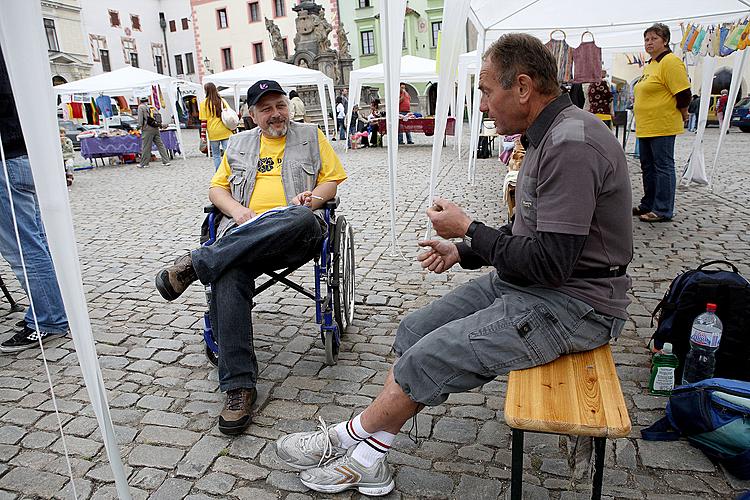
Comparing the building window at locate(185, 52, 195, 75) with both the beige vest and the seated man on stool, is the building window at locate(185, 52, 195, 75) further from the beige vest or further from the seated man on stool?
the seated man on stool

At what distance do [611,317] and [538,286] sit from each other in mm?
286

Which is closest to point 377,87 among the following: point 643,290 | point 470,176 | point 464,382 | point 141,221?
point 470,176

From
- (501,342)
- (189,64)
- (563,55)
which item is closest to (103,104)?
(563,55)

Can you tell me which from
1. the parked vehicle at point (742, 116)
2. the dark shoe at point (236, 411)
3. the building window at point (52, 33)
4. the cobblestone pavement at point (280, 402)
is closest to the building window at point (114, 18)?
the building window at point (52, 33)

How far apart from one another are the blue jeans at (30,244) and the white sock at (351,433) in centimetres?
233

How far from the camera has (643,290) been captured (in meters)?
4.16

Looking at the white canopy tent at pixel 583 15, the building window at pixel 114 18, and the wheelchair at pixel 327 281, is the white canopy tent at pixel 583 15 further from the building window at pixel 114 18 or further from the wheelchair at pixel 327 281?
the building window at pixel 114 18

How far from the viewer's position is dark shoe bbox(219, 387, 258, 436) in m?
2.58

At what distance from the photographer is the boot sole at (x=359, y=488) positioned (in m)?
2.15

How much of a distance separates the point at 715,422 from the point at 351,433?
1.49 metres

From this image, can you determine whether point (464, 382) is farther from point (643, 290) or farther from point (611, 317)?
point (643, 290)

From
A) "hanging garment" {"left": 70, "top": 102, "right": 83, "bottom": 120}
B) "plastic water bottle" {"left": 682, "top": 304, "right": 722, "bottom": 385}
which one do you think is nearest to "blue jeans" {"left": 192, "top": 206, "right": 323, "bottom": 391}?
"plastic water bottle" {"left": 682, "top": 304, "right": 722, "bottom": 385}

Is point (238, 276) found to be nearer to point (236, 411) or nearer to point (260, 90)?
point (236, 411)

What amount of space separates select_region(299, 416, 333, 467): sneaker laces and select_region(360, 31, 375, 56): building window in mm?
40839
